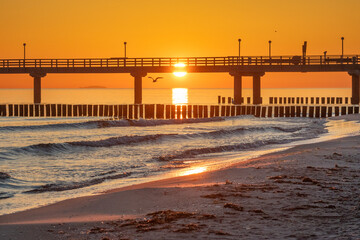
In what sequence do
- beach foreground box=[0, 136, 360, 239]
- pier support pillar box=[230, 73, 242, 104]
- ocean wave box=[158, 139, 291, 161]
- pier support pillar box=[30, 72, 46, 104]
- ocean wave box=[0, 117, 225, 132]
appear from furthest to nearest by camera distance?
pier support pillar box=[30, 72, 46, 104]
pier support pillar box=[230, 73, 242, 104]
ocean wave box=[0, 117, 225, 132]
ocean wave box=[158, 139, 291, 161]
beach foreground box=[0, 136, 360, 239]

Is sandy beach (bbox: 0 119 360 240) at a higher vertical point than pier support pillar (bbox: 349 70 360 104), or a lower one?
lower

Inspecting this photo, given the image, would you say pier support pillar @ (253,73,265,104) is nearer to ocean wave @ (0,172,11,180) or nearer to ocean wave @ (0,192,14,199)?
ocean wave @ (0,172,11,180)

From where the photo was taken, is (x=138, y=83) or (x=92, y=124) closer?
(x=92, y=124)

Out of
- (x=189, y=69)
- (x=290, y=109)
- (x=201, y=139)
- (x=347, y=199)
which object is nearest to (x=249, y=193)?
(x=347, y=199)

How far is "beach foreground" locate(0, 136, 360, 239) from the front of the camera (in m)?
7.53

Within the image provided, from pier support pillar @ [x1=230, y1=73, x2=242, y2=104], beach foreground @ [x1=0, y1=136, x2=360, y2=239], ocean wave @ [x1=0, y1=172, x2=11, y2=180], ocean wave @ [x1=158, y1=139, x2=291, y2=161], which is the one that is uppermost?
pier support pillar @ [x1=230, y1=73, x2=242, y2=104]

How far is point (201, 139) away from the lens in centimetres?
2928

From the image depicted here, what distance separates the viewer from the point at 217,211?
867cm

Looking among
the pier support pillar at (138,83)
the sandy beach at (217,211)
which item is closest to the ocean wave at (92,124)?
the pier support pillar at (138,83)

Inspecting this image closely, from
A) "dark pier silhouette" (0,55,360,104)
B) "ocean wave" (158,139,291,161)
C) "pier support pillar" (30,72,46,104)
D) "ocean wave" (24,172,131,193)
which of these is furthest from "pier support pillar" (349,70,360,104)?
"ocean wave" (24,172,131,193)

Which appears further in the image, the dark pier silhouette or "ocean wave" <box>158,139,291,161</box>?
the dark pier silhouette

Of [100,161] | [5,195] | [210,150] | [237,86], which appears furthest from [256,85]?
[5,195]

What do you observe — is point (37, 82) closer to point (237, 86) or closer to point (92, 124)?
point (237, 86)

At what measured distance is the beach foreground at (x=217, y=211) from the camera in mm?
7531
